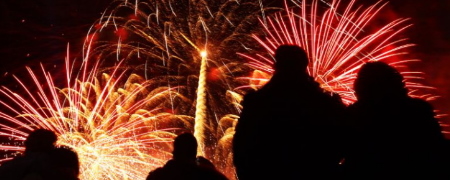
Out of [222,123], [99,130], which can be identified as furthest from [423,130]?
[222,123]

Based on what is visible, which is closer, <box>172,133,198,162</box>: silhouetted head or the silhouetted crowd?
the silhouetted crowd

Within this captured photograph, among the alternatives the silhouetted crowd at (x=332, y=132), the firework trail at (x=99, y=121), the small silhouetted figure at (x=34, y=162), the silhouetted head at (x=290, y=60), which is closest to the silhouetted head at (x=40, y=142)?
the small silhouetted figure at (x=34, y=162)

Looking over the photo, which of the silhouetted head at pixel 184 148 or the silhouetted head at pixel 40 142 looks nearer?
the silhouetted head at pixel 184 148

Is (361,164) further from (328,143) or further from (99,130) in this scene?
(99,130)

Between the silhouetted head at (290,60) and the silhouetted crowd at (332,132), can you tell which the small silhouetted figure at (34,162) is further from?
the silhouetted head at (290,60)

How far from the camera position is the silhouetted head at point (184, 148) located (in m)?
5.24

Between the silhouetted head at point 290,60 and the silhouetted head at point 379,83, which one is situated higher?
the silhouetted head at point 290,60

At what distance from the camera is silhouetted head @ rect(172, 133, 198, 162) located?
524cm

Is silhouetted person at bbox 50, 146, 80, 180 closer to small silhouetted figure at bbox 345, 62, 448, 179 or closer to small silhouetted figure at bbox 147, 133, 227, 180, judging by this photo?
small silhouetted figure at bbox 147, 133, 227, 180

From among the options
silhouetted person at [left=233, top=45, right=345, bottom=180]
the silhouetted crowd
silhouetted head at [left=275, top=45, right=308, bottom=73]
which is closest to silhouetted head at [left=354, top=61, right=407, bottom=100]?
the silhouetted crowd

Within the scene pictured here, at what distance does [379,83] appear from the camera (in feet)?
13.3

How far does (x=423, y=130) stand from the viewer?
3840 mm

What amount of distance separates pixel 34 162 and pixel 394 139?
12.5 ft

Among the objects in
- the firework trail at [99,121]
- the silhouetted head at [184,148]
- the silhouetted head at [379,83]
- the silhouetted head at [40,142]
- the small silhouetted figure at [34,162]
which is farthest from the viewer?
the firework trail at [99,121]
